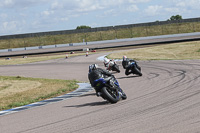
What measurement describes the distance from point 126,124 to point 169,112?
1403 mm

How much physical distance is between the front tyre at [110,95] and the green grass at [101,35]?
6339 cm

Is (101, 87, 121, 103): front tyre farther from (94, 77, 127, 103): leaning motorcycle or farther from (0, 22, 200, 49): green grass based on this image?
(0, 22, 200, 49): green grass

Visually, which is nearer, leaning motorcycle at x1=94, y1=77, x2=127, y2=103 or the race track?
the race track

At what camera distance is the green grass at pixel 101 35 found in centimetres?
7381

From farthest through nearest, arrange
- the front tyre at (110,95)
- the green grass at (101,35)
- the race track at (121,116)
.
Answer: the green grass at (101,35) → the front tyre at (110,95) → the race track at (121,116)

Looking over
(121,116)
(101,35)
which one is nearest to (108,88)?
(121,116)

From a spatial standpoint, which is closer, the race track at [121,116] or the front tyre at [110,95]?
the race track at [121,116]

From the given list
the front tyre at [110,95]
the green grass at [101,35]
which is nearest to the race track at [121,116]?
the front tyre at [110,95]

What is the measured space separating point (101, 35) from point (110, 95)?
6873 cm

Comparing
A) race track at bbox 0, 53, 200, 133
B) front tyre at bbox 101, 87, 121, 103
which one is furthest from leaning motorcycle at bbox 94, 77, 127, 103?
race track at bbox 0, 53, 200, 133

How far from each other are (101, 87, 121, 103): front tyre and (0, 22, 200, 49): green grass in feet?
208

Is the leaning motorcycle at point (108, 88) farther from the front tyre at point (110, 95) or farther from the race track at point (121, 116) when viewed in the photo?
the race track at point (121, 116)

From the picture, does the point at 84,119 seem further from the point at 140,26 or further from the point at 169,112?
the point at 140,26

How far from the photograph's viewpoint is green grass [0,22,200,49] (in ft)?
242
